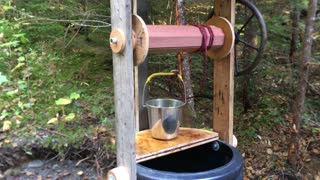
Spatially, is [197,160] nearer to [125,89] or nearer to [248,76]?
[125,89]

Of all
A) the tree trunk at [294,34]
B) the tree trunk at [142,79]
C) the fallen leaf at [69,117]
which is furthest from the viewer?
the tree trunk at [294,34]

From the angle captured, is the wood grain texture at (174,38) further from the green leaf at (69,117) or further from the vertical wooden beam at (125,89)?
the green leaf at (69,117)

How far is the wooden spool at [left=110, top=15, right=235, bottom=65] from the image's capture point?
1.33 m

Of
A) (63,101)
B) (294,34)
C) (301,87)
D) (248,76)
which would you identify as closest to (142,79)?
(63,101)

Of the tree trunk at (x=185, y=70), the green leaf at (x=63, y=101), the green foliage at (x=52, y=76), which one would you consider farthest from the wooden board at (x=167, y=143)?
the green leaf at (x=63, y=101)

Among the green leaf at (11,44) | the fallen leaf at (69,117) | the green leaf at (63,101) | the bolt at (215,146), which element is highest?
the green leaf at (11,44)

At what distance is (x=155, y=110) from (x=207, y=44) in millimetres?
413

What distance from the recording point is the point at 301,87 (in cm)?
270

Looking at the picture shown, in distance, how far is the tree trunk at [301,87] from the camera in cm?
258

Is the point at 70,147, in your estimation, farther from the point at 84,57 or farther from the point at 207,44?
the point at 207,44

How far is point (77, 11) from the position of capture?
2.91 m

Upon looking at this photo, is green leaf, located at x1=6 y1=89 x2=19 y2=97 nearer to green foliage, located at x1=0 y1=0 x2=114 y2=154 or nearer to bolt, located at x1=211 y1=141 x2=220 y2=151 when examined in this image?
green foliage, located at x1=0 y1=0 x2=114 y2=154

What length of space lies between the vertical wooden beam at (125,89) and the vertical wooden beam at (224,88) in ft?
2.19

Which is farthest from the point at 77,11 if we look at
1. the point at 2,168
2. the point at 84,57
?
the point at 2,168
